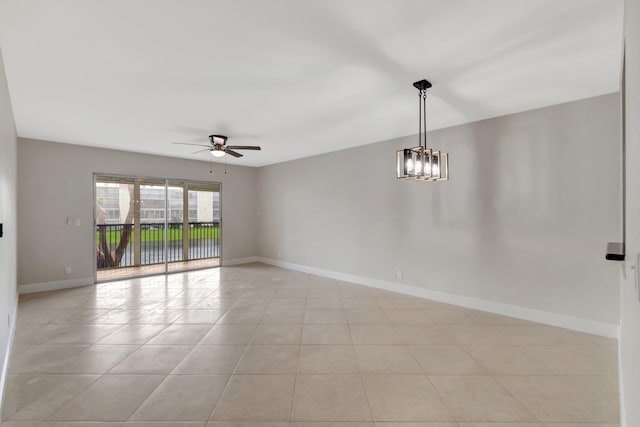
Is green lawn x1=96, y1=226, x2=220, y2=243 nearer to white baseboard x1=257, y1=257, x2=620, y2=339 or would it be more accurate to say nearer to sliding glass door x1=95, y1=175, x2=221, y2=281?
sliding glass door x1=95, y1=175, x2=221, y2=281

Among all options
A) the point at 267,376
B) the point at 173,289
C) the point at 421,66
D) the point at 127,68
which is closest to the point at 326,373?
the point at 267,376

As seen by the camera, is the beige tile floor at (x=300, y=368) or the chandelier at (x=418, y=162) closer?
the beige tile floor at (x=300, y=368)

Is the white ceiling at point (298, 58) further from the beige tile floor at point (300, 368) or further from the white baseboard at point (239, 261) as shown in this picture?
the white baseboard at point (239, 261)

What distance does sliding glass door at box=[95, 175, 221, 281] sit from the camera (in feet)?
19.8

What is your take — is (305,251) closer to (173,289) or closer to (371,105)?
(173,289)

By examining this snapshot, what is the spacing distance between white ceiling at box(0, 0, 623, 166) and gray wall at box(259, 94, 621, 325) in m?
0.44

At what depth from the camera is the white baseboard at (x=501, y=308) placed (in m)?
3.12

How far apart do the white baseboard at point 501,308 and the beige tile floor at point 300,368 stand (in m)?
0.14

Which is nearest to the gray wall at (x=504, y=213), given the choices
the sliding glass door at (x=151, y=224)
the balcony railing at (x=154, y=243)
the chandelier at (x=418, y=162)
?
the chandelier at (x=418, y=162)

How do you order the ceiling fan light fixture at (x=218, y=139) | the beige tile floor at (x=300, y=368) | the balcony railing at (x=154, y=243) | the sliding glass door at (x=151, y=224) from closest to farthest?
the beige tile floor at (x=300, y=368) → the ceiling fan light fixture at (x=218, y=139) → the sliding glass door at (x=151, y=224) → the balcony railing at (x=154, y=243)

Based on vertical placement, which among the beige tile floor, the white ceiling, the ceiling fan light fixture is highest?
the white ceiling

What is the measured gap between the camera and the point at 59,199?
5.09 m

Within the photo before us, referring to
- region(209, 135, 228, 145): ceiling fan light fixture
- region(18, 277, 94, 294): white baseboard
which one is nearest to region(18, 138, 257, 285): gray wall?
region(18, 277, 94, 294): white baseboard

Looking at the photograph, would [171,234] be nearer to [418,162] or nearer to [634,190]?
[418,162]
